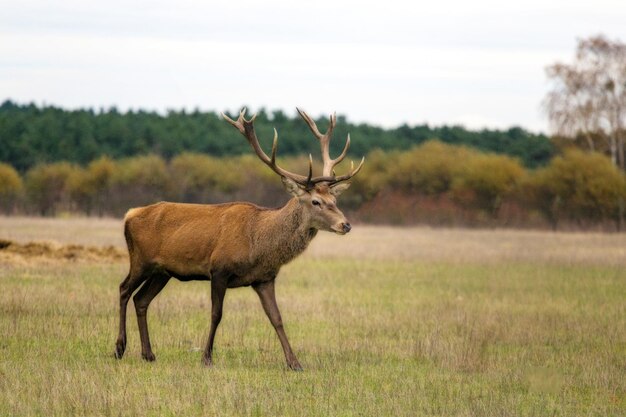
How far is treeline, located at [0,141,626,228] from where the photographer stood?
2073 inches

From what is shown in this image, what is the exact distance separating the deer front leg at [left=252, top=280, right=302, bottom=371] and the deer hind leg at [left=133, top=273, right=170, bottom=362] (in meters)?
1.36

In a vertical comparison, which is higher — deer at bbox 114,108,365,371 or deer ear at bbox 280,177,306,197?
deer ear at bbox 280,177,306,197

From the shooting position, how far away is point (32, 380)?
9.62 meters

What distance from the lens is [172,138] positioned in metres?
97.8

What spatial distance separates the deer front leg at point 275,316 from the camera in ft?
36.3

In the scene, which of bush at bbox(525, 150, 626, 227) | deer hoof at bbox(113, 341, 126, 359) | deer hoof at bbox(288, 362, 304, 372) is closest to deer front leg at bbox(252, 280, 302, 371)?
deer hoof at bbox(288, 362, 304, 372)

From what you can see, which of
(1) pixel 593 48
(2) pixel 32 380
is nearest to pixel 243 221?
(2) pixel 32 380

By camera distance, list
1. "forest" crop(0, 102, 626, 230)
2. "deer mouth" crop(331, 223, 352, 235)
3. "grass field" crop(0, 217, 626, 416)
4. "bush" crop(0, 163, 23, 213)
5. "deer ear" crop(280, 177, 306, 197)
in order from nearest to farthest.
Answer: "grass field" crop(0, 217, 626, 416)
"deer mouth" crop(331, 223, 352, 235)
"deer ear" crop(280, 177, 306, 197)
"forest" crop(0, 102, 626, 230)
"bush" crop(0, 163, 23, 213)

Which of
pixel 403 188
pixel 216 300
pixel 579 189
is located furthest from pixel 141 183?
pixel 216 300

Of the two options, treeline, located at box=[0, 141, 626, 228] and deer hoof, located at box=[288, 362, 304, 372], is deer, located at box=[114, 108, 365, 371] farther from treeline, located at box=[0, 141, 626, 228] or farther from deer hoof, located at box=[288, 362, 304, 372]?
treeline, located at box=[0, 141, 626, 228]

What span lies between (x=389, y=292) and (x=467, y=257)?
9.50 metres

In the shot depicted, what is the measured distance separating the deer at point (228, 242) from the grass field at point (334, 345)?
26.9 inches

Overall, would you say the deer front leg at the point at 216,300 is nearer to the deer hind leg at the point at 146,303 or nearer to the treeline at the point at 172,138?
the deer hind leg at the point at 146,303

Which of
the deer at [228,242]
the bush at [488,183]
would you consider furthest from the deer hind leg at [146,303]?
the bush at [488,183]
